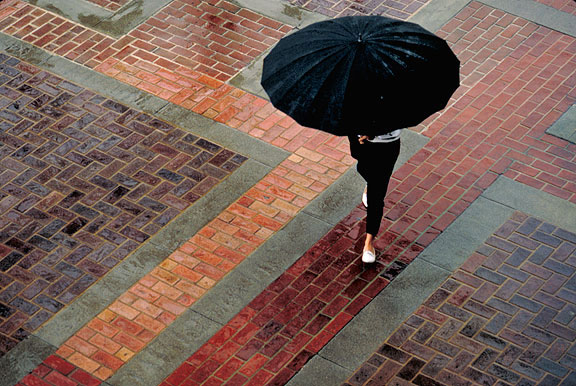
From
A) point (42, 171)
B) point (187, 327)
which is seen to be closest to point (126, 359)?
point (187, 327)

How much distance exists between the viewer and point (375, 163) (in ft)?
22.7

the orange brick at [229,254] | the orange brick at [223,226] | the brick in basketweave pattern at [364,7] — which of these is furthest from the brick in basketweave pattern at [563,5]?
the orange brick at [229,254]

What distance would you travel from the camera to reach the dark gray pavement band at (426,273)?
680 centimetres

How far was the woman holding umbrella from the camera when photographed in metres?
6.11

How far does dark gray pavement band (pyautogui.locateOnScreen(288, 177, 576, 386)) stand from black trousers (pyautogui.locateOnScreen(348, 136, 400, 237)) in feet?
2.22

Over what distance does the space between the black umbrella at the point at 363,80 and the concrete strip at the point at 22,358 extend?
290cm

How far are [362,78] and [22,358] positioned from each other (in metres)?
3.64

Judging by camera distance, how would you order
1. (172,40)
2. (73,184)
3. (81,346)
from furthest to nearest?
(172,40) < (73,184) < (81,346)

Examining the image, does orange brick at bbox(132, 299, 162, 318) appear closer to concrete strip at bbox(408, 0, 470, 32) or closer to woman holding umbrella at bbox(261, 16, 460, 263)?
woman holding umbrella at bbox(261, 16, 460, 263)

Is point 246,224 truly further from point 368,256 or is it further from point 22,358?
point 22,358

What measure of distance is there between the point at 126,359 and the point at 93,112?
3.32 m

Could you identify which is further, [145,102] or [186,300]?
[145,102]

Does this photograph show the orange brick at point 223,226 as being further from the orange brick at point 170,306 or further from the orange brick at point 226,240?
the orange brick at point 170,306

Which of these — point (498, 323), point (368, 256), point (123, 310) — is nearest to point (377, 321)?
point (368, 256)
